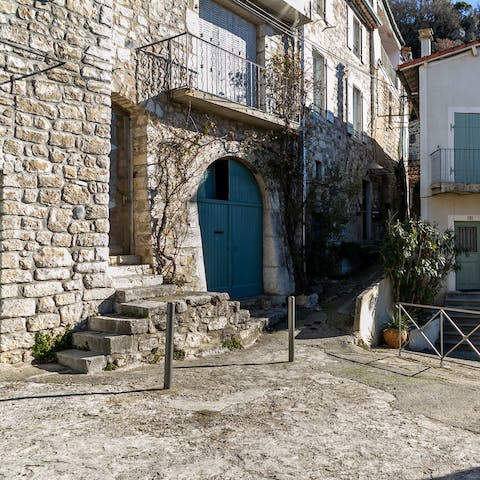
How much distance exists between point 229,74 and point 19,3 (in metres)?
4.36

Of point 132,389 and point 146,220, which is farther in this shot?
point 146,220

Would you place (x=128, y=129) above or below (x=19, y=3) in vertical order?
below

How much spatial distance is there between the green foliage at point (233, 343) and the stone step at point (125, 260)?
1.77 m

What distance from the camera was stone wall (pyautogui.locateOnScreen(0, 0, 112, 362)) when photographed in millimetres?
5523

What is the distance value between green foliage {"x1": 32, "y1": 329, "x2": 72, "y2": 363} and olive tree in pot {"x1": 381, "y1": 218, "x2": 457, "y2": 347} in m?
6.39

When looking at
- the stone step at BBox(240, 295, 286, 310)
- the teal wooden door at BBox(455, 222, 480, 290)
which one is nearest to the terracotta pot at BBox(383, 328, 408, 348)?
the stone step at BBox(240, 295, 286, 310)

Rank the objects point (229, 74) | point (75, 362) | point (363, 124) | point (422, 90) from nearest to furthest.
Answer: point (75, 362)
point (229, 74)
point (422, 90)
point (363, 124)

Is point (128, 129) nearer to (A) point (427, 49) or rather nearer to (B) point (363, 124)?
(B) point (363, 124)

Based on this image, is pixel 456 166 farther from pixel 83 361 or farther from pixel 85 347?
pixel 83 361

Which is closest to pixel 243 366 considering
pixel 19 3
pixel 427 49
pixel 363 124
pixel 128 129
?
pixel 128 129

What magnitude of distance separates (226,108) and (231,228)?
2152mm

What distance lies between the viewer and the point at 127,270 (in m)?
7.12

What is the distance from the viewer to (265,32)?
397 inches

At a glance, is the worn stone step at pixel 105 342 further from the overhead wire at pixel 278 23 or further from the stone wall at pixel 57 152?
the overhead wire at pixel 278 23
